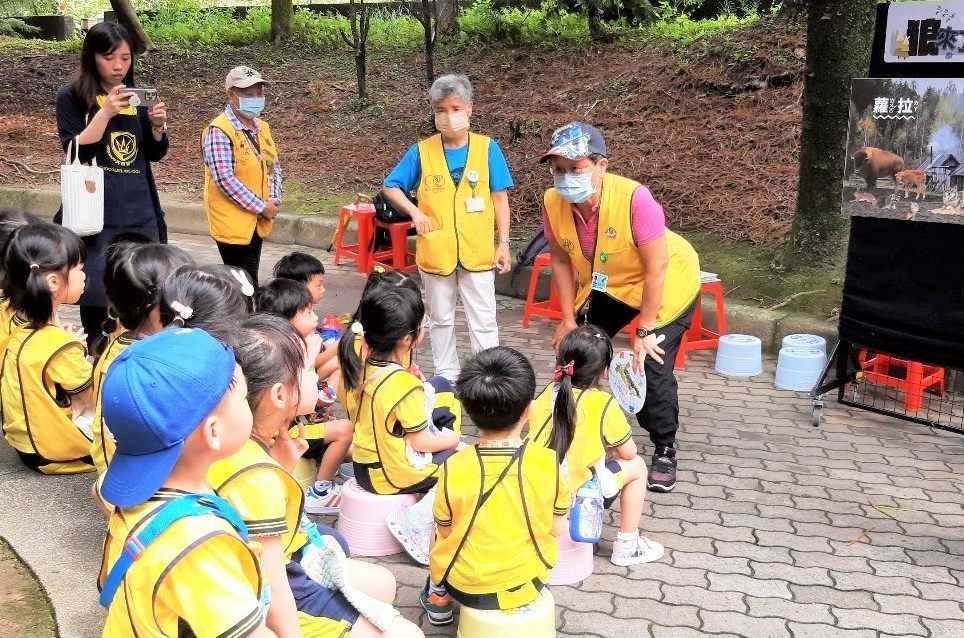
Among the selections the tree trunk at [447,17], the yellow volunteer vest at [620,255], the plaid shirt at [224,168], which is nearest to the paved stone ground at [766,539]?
the yellow volunteer vest at [620,255]

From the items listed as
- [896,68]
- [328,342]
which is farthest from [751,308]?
[328,342]

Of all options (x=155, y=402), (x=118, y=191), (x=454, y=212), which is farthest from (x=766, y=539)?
(x=118, y=191)

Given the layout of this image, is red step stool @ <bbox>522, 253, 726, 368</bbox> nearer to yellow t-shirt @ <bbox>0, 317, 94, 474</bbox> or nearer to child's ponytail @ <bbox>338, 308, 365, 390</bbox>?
child's ponytail @ <bbox>338, 308, 365, 390</bbox>

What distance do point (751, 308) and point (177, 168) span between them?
291 inches

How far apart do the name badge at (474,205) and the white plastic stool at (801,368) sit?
203 cm

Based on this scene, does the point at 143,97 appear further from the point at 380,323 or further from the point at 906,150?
the point at 906,150

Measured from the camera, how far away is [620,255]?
4.18 metres

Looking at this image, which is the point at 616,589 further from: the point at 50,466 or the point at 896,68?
the point at 896,68

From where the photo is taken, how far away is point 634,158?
8.60 m

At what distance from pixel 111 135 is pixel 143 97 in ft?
0.84

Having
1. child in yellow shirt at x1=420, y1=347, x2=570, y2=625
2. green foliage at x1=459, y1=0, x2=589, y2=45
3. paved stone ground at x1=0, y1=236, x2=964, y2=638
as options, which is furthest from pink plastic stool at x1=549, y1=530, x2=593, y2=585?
green foliage at x1=459, y1=0, x2=589, y2=45

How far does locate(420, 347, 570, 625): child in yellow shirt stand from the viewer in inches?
115

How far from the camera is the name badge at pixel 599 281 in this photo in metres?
4.29

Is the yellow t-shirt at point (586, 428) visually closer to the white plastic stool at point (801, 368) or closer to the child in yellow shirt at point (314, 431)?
the child in yellow shirt at point (314, 431)
